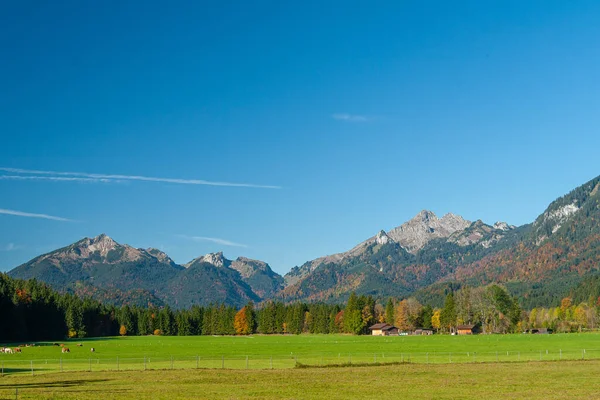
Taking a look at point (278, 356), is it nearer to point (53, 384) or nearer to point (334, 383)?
point (334, 383)

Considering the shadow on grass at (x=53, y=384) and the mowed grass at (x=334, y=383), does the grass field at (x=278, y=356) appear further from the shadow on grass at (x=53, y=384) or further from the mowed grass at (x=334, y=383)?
the shadow on grass at (x=53, y=384)

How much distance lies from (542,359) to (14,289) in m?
143

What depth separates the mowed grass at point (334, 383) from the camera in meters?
42.1

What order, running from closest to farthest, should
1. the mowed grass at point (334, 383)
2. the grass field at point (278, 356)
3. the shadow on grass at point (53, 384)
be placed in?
the mowed grass at point (334, 383) < the shadow on grass at point (53, 384) < the grass field at point (278, 356)

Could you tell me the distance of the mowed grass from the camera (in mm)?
42125

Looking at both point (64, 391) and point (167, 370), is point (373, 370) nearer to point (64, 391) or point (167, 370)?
point (167, 370)

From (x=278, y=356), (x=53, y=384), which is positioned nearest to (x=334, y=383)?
(x=53, y=384)

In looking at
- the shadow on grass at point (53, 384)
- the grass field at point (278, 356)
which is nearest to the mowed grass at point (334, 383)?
the shadow on grass at point (53, 384)

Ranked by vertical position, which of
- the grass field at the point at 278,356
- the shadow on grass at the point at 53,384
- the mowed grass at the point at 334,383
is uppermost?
the shadow on grass at the point at 53,384

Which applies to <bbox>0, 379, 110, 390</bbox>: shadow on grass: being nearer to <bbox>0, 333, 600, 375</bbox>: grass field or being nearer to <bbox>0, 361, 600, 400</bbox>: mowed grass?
<bbox>0, 361, 600, 400</bbox>: mowed grass

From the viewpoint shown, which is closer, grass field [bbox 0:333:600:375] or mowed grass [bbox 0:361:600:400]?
mowed grass [bbox 0:361:600:400]

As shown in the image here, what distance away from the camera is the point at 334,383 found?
162 ft

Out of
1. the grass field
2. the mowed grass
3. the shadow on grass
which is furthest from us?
the grass field

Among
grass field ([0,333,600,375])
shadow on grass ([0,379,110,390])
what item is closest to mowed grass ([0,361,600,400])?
shadow on grass ([0,379,110,390])
